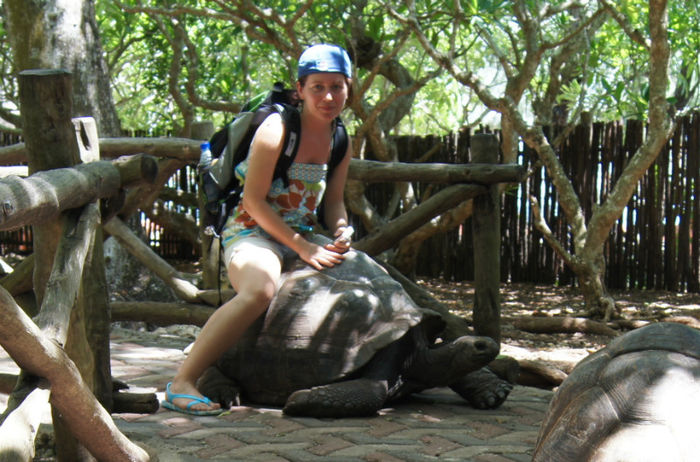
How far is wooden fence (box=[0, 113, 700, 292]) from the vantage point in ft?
32.0

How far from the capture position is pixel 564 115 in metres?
15.8

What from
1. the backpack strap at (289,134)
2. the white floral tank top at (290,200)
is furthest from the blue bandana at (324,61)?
the white floral tank top at (290,200)

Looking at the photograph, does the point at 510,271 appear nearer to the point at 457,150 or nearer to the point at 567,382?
the point at 457,150

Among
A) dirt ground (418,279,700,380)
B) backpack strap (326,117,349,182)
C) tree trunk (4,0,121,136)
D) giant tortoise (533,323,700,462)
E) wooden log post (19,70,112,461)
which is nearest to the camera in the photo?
giant tortoise (533,323,700,462)

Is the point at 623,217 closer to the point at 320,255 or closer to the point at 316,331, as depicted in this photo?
the point at 320,255

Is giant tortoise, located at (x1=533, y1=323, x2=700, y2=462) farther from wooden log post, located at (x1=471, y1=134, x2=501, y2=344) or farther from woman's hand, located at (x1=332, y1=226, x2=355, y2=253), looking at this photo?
wooden log post, located at (x1=471, y1=134, x2=501, y2=344)

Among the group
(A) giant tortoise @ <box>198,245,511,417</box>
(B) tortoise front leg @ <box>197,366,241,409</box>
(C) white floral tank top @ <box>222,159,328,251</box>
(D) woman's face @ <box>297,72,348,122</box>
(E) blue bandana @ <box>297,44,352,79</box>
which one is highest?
(E) blue bandana @ <box>297,44,352,79</box>

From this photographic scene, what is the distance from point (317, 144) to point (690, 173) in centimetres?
Answer: 680

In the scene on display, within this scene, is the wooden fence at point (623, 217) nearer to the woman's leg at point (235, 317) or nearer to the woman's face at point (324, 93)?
the woman's face at point (324, 93)

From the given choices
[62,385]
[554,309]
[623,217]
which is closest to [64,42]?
[62,385]

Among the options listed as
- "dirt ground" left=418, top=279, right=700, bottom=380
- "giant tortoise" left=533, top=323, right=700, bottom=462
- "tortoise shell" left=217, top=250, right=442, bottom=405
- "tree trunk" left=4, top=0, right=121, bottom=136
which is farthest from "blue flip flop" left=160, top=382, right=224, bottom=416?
"tree trunk" left=4, top=0, right=121, bottom=136

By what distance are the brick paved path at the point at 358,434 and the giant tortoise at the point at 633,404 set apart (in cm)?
96

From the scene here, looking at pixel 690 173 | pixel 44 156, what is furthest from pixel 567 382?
pixel 690 173

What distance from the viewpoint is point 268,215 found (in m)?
3.93
